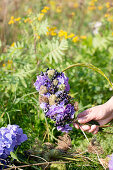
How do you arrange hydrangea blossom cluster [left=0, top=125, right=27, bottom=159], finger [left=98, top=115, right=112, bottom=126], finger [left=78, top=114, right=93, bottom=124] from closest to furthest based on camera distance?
1. hydrangea blossom cluster [left=0, top=125, right=27, bottom=159]
2. finger [left=78, top=114, right=93, bottom=124]
3. finger [left=98, top=115, right=112, bottom=126]

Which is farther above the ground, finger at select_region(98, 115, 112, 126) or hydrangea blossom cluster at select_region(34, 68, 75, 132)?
hydrangea blossom cluster at select_region(34, 68, 75, 132)

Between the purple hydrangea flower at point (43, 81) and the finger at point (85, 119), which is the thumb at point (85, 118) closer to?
the finger at point (85, 119)

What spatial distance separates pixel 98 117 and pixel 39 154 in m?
0.53

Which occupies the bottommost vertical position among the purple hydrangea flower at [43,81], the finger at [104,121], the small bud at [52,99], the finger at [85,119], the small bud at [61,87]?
the finger at [104,121]

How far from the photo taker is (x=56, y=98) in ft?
4.50

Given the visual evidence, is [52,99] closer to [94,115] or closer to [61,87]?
[61,87]

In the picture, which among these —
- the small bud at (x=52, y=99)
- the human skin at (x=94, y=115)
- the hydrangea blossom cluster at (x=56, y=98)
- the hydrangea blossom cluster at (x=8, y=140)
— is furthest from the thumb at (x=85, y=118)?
the hydrangea blossom cluster at (x=8, y=140)

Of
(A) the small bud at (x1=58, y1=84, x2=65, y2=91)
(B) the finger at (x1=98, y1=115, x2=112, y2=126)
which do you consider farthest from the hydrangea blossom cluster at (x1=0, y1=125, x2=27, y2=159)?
(B) the finger at (x1=98, y1=115, x2=112, y2=126)

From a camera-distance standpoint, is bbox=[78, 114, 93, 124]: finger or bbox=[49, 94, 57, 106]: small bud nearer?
bbox=[49, 94, 57, 106]: small bud

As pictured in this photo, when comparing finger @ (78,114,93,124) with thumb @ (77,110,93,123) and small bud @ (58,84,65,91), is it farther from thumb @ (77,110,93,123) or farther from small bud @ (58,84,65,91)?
small bud @ (58,84,65,91)

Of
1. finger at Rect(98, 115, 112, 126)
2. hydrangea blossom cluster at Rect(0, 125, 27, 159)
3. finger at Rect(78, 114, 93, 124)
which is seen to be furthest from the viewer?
finger at Rect(98, 115, 112, 126)

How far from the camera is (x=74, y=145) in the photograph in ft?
5.84

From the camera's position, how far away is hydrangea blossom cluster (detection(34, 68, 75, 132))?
1.37 meters

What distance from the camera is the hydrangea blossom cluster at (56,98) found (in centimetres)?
137
